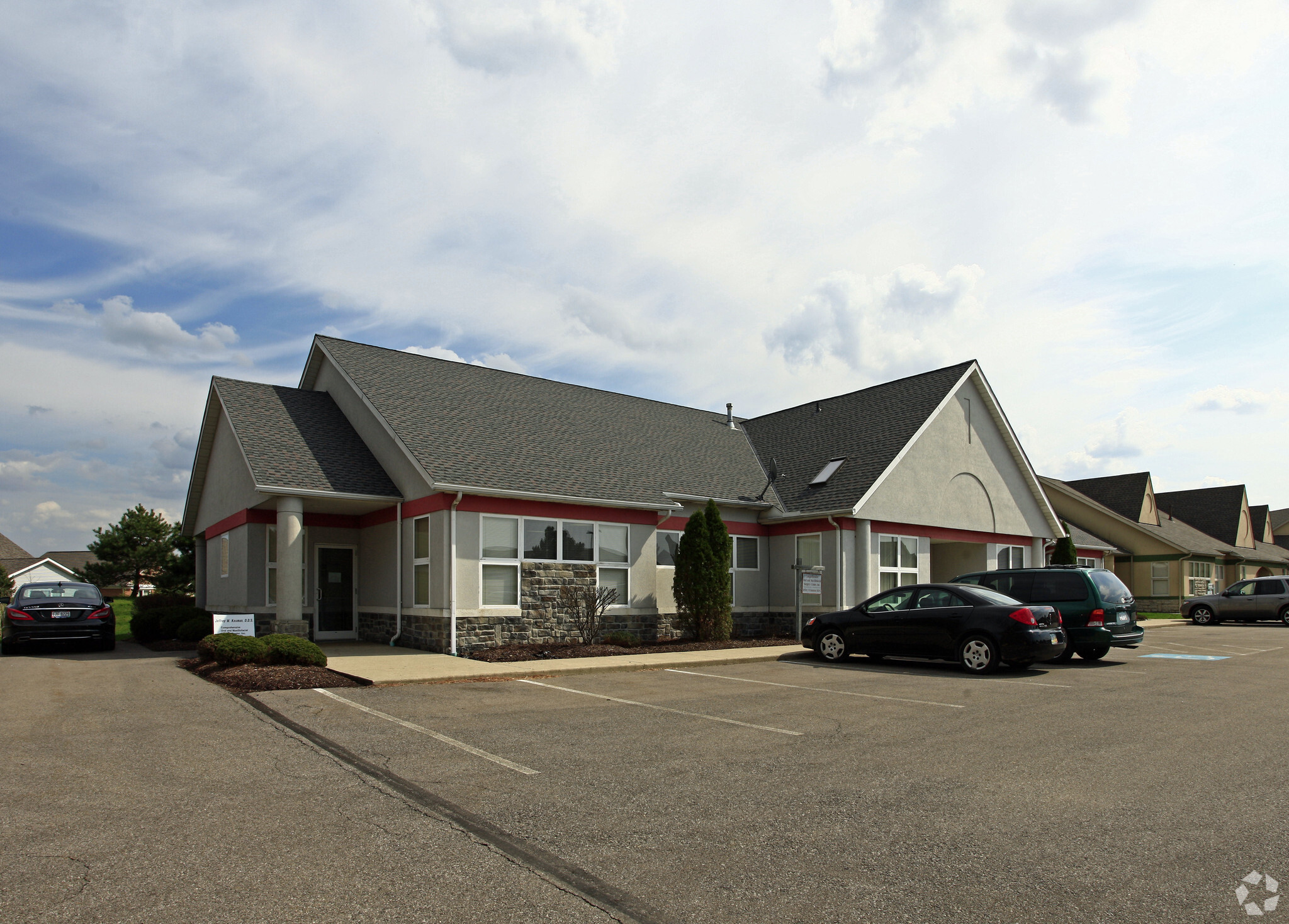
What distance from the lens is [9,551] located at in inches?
3307

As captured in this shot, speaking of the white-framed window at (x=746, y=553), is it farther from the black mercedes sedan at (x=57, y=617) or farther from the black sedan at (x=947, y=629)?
the black mercedes sedan at (x=57, y=617)

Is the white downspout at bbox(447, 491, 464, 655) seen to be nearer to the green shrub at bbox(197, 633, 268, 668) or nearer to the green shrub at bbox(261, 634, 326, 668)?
the green shrub at bbox(261, 634, 326, 668)

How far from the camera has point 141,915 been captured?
4.07m

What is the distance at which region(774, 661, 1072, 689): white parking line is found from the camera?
12.7 m

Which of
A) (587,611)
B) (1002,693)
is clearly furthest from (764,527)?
(1002,693)

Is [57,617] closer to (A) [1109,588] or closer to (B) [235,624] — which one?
(B) [235,624]

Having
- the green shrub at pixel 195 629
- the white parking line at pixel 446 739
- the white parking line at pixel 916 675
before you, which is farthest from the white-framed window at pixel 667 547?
the white parking line at pixel 446 739

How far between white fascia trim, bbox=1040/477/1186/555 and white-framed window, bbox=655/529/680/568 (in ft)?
94.3

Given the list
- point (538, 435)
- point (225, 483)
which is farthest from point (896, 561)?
point (225, 483)

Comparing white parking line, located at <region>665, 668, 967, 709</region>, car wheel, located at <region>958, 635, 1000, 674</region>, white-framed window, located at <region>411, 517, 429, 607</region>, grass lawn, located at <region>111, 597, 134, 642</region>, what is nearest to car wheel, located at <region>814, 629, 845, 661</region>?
car wheel, located at <region>958, 635, 1000, 674</region>

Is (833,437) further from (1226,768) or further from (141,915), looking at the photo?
(141,915)

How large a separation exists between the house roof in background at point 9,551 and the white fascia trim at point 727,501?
84893mm

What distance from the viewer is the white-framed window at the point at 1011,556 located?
25.8 m

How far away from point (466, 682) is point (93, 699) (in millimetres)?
4616
